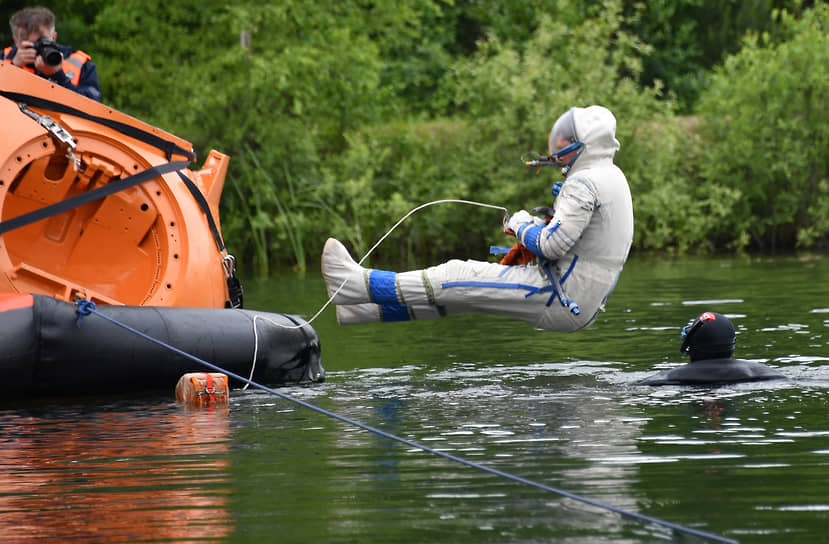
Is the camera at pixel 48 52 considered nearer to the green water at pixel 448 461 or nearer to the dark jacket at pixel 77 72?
the dark jacket at pixel 77 72

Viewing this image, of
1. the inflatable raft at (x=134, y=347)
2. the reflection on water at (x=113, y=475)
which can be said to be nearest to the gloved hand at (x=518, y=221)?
the inflatable raft at (x=134, y=347)

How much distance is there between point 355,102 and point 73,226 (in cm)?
2093

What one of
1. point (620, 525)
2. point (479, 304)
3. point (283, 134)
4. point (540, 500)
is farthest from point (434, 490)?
point (283, 134)

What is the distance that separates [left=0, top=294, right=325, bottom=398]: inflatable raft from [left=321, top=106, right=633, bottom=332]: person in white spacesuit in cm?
76

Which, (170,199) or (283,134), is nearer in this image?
(170,199)

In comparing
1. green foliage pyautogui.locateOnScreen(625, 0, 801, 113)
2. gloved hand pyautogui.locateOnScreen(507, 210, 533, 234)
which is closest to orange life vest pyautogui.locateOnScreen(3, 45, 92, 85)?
gloved hand pyautogui.locateOnScreen(507, 210, 533, 234)

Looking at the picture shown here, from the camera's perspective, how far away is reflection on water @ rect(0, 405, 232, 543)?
17.4 feet

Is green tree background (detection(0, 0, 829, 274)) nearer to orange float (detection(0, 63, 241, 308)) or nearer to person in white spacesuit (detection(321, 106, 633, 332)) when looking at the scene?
orange float (detection(0, 63, 241, 308))

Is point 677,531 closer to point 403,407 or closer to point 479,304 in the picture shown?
point 403,407

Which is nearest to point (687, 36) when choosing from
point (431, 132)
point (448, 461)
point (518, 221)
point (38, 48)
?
point (431, 132)

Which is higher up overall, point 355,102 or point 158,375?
point 355,102

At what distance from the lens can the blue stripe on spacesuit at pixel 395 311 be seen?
932cm

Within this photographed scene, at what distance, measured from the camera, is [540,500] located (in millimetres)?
5570

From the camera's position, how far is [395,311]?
9352 millimetres
